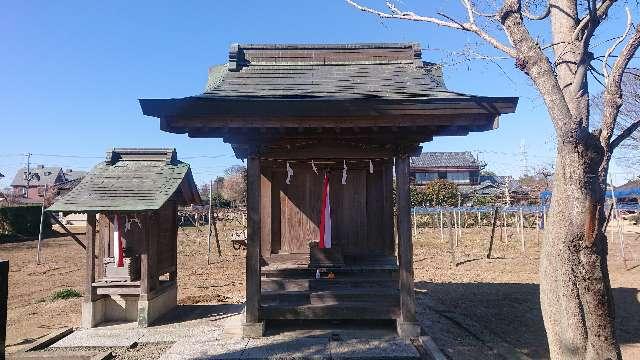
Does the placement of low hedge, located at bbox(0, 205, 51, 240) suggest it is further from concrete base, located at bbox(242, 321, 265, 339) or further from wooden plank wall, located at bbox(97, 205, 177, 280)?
concrete base, located at bbox(242, 321, 265, 339)

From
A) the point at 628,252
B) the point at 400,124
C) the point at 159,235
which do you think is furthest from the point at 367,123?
the point at 628,252

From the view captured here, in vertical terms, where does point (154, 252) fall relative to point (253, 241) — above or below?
below

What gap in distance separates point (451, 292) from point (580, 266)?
8.78 m

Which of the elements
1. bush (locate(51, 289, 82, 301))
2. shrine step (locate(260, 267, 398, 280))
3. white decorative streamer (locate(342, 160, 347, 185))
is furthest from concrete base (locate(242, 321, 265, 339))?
bush (locate(51, 289, 82, 301))

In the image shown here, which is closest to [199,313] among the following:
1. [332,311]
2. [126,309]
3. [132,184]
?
[126,309]

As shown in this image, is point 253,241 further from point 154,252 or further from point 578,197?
point 578,197

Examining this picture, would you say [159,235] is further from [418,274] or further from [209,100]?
[418,274]

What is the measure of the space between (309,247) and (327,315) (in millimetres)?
1864

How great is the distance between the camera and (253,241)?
291 inches

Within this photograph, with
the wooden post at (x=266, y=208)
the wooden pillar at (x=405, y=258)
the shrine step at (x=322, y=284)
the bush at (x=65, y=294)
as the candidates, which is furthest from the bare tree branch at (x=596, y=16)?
the bush at (x=65, y=294)

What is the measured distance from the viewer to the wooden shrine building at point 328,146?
648cm

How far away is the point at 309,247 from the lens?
367 inches

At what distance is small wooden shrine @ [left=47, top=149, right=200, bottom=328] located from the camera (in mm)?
8734

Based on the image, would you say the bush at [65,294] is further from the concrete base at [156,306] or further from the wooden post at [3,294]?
the wooden post at [3,294]
